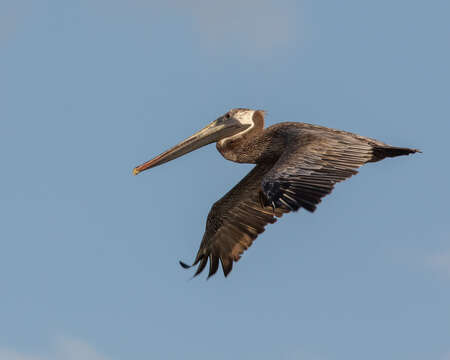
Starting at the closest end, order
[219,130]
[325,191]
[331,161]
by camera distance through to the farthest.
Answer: [325,191] → [331,161] → [219,130]

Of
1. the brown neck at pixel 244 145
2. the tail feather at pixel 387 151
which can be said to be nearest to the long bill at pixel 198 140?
the brown neck at pixel 244 145

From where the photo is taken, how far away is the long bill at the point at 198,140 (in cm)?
1791

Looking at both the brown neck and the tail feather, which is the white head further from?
the tail feather

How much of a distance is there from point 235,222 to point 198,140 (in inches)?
62.7

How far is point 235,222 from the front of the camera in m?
18.2

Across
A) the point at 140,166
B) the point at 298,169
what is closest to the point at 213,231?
the point at 140,166

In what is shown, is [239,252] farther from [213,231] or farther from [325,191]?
[325,191]

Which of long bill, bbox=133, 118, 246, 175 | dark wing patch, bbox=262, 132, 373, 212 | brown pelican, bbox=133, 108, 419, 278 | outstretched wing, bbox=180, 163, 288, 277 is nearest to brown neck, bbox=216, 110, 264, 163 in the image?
brown pelican, bbox=133, 108, 419, 278

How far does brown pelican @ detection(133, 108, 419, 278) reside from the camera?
14.1m

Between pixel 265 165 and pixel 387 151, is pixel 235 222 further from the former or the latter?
pixel 387 151

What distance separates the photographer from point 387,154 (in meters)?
17.0

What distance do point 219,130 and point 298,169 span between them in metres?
3.72

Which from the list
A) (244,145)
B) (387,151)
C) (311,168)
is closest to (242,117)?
(244,145)

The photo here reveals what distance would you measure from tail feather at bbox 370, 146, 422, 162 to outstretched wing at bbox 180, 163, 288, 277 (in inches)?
79.9
